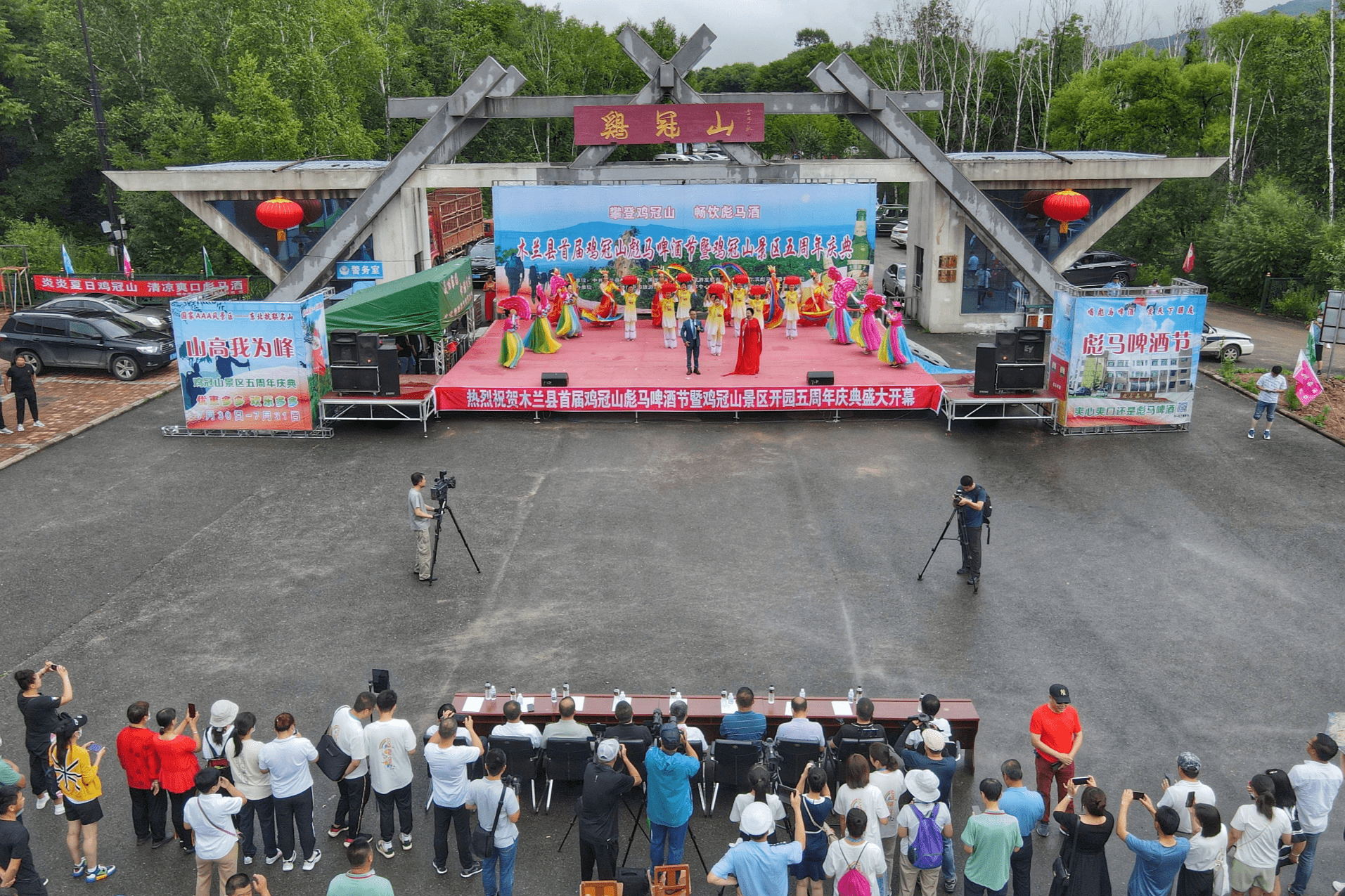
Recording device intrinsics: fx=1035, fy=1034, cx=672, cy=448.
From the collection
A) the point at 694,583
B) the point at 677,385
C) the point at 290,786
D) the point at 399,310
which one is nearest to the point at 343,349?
the point at 399,310

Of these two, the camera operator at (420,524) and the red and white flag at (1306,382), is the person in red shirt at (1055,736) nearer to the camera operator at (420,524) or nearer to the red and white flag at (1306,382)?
the camera operator at (420,524)

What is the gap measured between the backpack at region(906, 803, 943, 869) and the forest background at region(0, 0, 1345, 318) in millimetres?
27205

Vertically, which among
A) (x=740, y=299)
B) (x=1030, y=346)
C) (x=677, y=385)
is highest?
(x=740, y=299)

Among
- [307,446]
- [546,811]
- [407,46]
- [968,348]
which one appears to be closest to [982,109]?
[407,46]

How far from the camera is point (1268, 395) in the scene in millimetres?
17781

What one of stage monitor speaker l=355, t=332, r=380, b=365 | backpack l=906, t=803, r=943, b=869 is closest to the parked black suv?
stage monitor speaker l=355, t=332, r=380, b=365

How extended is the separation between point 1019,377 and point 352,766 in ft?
48.0

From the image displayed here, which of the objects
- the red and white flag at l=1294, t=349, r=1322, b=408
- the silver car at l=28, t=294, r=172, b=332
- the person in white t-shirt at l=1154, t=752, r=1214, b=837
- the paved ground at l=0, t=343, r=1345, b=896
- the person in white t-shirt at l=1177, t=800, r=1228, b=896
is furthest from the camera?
the silver car at l=28, t=294, r=172, b=332

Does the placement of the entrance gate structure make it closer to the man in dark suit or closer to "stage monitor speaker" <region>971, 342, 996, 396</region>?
"stage monitor speaker" <region>971, 342, 996, 396</region>

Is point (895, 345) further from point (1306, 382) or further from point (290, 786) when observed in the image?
point (290, 786)

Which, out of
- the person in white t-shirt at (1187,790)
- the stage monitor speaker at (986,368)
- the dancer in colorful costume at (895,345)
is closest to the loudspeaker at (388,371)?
the dancer in colorful costume at (895,345)

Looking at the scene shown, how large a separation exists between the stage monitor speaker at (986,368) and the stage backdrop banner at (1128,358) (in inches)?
47.7

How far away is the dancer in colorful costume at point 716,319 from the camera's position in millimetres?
22297

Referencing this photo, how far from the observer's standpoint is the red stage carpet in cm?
1959
